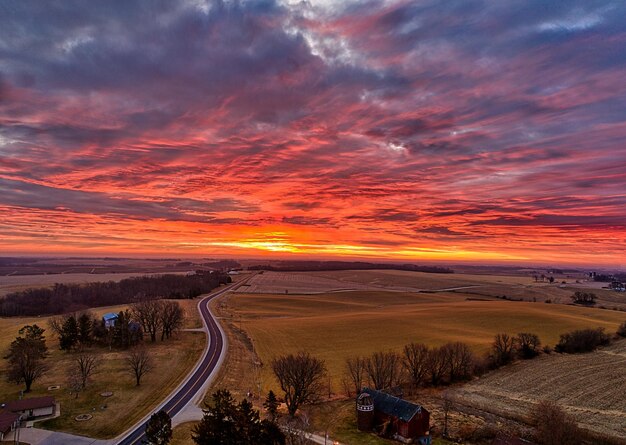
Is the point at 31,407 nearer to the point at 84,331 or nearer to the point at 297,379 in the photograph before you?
the point at 297,379

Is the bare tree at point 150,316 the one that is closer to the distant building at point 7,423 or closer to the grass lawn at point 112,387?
the grass lawn at point 112,387

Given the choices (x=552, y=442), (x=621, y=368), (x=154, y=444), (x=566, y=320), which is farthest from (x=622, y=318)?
(x=154, y=444)

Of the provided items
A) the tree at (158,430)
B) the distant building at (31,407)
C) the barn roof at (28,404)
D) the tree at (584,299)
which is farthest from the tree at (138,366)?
the tree at (584,299)

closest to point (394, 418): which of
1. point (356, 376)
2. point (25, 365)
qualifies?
point (356, 376)

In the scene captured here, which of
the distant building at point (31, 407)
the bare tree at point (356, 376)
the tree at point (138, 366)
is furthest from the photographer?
the tree at point (138, 366)

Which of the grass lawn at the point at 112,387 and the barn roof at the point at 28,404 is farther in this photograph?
the barn roof at the point at 28,404

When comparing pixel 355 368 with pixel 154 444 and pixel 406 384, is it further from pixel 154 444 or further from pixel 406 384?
pixel 154 444

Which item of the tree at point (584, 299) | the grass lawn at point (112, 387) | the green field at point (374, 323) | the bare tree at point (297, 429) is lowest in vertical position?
the grass lawn at point (112, 387)
